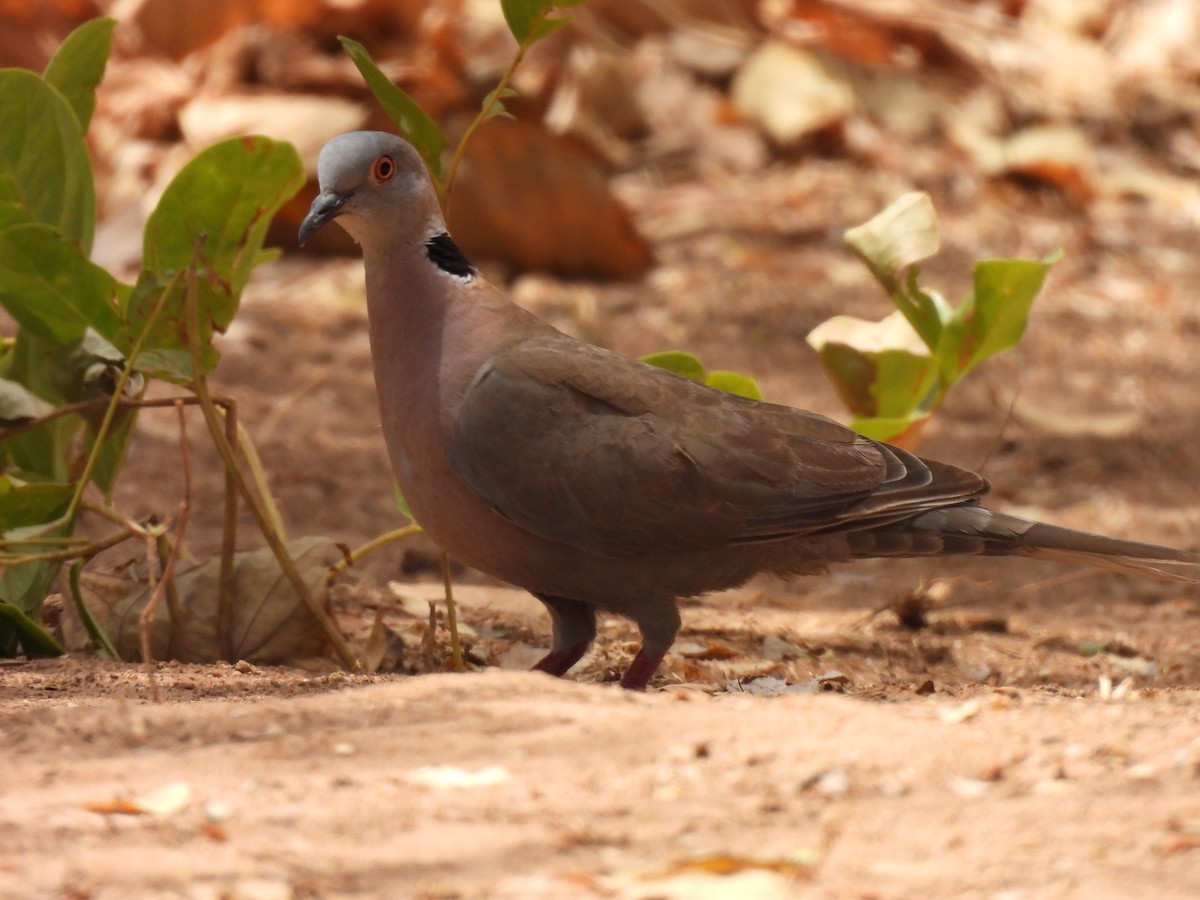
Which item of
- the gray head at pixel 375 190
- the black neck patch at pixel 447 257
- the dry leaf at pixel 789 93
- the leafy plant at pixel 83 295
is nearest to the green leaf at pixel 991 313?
the black neck patch at pixel 447 257

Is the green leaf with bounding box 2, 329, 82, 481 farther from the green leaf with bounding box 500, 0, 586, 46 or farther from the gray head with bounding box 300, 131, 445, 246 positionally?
the green leaf with bounding box 500, 0, 586, 46

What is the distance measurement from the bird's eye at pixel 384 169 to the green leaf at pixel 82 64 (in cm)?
88

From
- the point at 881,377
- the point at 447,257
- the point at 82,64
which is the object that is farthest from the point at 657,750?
the point at 82,64

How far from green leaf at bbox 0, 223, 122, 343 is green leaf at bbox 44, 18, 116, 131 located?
1.49 feet

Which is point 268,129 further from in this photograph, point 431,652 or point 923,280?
point 431,652

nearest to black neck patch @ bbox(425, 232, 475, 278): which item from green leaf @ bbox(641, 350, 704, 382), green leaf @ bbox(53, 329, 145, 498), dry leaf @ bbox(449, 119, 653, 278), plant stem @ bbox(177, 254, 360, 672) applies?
plant stem @ bbox(177, 254, 360, 672)

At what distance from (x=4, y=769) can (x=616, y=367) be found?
65.3 inches

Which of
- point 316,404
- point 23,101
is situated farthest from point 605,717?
point 316,404

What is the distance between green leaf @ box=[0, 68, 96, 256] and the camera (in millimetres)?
3740

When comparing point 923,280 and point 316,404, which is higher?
point 923,280

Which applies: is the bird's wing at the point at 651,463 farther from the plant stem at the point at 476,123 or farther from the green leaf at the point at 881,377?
the green leaf at the point at 881,377

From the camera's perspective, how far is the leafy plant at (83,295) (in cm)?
358

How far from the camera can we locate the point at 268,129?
838 centimetres

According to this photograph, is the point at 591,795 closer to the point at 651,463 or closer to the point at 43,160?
the point at 651,463
